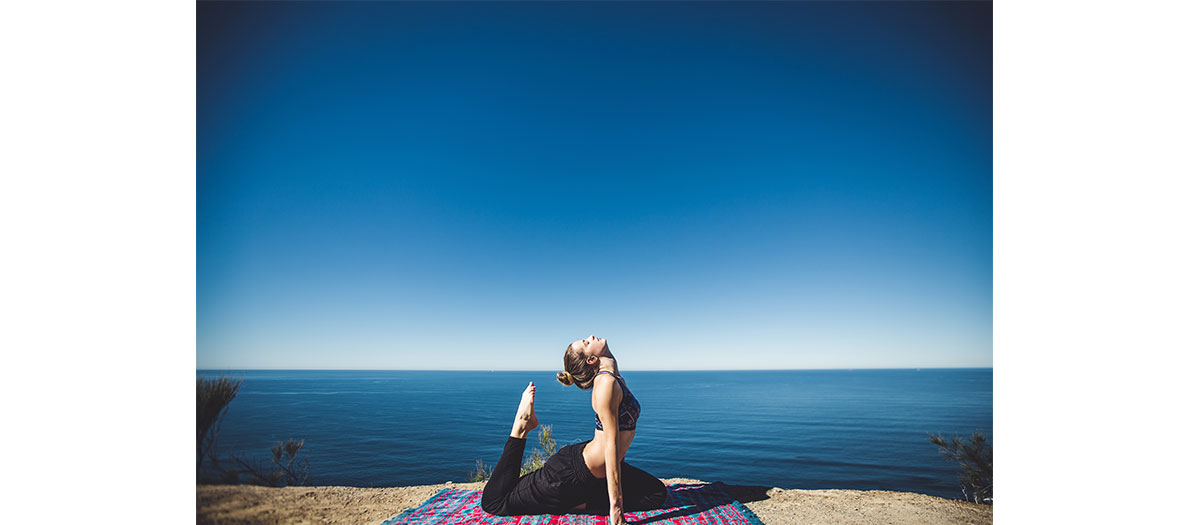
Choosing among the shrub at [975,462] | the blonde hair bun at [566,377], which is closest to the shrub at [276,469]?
the blonde hair bun at [566,377]

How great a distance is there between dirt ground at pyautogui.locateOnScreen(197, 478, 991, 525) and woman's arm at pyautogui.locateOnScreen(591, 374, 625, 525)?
973mm

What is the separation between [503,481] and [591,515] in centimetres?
57

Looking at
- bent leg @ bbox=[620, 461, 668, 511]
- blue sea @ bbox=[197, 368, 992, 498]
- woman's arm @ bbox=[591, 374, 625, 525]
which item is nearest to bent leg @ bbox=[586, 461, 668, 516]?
bent leg @ bbox=[620, 461, 668, 511]

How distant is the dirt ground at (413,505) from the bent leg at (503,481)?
2.24 ft

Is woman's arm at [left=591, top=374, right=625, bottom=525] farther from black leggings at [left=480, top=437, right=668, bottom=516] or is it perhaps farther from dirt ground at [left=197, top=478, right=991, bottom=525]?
dirt ground at [left=197, top=478, right=991, bottom=525]

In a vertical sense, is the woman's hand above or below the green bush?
below

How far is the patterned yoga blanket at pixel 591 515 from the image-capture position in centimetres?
292

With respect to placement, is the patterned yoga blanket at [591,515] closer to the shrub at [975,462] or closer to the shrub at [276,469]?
the shrub at [276,469]

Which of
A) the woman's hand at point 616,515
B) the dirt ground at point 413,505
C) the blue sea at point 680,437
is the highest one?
the woman's hand at point 616,515

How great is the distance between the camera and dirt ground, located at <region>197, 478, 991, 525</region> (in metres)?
2.94

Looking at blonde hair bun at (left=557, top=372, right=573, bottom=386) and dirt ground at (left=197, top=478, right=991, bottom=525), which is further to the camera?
blonde hair bun at (left=557, top=372, right=573, bottom=386)
